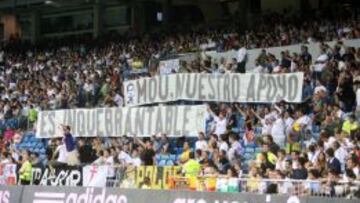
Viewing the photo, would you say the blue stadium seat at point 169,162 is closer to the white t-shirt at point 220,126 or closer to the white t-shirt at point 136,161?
the white t-shirt at point 136,161

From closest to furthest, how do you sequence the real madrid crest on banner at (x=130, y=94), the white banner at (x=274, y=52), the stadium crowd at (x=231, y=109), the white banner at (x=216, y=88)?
1. the stadium crowd at (x=231, y=109)
2. the white banner at (x=216, y=88)
3. the white banner at (x=274, y=52)
4. the real madrid crest on banner at (x=130, y=94)

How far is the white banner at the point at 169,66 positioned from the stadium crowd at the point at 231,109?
35 cm

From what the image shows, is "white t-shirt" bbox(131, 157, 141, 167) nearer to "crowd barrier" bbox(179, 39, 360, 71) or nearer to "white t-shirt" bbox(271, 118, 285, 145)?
"white t-shirt" bbox(271, 118, 285, 145)

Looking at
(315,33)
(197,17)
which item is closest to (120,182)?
(315,33)

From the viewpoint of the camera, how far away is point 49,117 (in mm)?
25422

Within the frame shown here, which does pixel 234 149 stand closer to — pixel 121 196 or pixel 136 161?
pixel 136 161

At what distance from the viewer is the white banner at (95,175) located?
1903 centimetres

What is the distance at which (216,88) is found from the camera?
72.6ft

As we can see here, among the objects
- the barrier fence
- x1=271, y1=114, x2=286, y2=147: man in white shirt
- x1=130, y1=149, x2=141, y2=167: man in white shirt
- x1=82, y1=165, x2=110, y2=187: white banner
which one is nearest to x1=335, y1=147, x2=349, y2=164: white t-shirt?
the barrier fence

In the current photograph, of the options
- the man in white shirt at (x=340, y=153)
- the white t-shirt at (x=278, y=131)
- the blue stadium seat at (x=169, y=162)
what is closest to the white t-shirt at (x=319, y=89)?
the white t-shirt at (x=278, y=131)

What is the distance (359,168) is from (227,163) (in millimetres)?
3863

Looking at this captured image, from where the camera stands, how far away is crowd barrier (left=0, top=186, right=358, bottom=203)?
12820mm

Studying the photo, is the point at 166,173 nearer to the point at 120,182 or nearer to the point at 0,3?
the point at 120,182

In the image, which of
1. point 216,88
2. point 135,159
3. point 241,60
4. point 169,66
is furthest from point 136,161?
point 241,60
